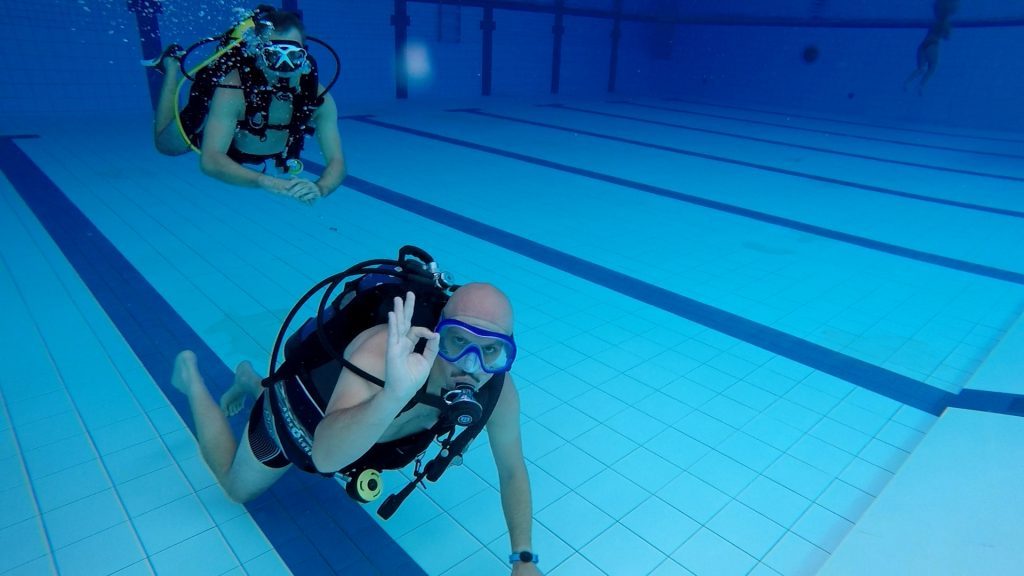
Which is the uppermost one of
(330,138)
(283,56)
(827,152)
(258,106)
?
(283,56)

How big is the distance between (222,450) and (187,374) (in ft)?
1.20

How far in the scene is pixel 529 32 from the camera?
16.2 m

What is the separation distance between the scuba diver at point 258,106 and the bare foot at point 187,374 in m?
0.85

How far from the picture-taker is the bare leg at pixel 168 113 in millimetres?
3391

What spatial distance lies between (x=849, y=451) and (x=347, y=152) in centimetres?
730

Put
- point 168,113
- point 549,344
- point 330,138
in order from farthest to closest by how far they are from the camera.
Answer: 1. point 549,344
2. point 168,113
3. point 330,138

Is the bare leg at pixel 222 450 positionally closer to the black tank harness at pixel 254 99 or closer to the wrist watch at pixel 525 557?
the wrist watch at pixel 525 557

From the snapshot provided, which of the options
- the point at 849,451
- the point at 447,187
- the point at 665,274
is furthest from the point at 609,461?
the point at 447,187

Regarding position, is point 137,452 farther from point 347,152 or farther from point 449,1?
point 449,1

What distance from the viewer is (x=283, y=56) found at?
2881 millimetres

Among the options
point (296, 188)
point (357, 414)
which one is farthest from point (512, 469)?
point (296, 188)

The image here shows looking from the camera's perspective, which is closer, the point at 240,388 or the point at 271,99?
the point at 240,388

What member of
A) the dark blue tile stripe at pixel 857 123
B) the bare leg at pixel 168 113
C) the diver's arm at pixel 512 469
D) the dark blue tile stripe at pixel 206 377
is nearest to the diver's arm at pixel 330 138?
the bare leg at pixel 168 113

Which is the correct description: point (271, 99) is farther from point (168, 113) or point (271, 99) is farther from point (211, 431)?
point (211, 431)
